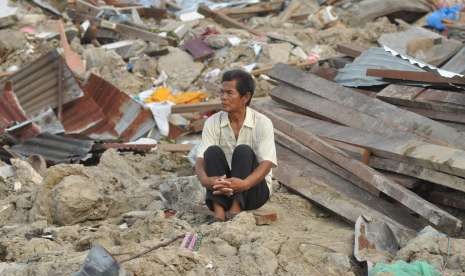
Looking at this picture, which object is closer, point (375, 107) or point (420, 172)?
point (420, 172)

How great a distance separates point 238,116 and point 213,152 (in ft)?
1.03

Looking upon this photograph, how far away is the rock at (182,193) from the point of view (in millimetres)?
6133

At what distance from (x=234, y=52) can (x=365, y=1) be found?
13.0 feet

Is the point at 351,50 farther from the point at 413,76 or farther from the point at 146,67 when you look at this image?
the point at 146,67

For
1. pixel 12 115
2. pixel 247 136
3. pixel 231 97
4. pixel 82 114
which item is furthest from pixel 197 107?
pixel 231 97

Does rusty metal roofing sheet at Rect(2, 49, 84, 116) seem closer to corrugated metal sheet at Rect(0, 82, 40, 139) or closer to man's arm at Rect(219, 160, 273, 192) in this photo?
corrugated metal sheet at Rect(0, 82, 40, 139)

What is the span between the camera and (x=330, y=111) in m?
6.80

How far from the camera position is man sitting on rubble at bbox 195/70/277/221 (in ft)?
17.1

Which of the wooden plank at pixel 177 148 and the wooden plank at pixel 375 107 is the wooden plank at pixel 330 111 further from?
the wooden plank at pixel 177 148

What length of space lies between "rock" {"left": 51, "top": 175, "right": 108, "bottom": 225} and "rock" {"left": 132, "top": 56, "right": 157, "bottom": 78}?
6.44 meters

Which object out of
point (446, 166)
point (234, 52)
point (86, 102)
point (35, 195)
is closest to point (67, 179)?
point (35, 195)

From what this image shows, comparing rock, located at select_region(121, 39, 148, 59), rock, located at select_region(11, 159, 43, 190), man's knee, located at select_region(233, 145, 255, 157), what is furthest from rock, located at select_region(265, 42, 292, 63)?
man's knee, located at select_region(233, 145, 255, 157)

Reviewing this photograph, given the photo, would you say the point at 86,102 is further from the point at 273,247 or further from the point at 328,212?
the point at 273,247

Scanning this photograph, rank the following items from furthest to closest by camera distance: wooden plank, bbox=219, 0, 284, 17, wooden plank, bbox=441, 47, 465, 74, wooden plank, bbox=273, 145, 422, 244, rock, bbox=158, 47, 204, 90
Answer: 1. wooden plank, bbox=219, 0, 284, 17
2. rock, bbox=158, 47, 204, 90
3. wooden plank, bbox=441, 47, 465, 74
4. wooden plank, bbox=273, 145, 422, 244
